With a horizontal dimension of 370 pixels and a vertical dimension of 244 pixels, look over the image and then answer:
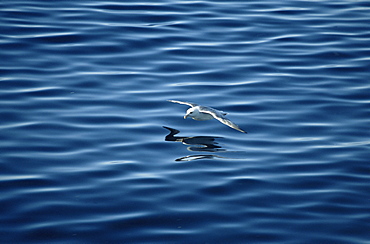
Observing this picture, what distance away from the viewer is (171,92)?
13398mm

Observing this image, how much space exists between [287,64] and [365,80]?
2.09 meters

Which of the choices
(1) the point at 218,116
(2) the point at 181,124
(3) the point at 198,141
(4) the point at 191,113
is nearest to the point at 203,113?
(4) the point at 191,113

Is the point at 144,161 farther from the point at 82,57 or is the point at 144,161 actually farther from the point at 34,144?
the point at 82,57

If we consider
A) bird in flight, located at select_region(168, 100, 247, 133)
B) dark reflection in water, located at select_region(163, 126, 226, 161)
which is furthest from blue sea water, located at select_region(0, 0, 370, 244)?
bird in flight, located at select_region(168, 100, 247, 133)

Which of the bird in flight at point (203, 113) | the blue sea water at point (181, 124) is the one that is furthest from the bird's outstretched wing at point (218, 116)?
the blue sea water at point (181, 124)

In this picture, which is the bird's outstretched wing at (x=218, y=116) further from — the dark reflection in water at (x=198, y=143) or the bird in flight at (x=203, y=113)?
the dark reflection in water at (x=198, y=143)

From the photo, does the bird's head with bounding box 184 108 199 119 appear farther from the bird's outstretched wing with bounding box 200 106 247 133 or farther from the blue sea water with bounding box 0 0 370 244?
the blue sea water with bounding box 0 0 370 244

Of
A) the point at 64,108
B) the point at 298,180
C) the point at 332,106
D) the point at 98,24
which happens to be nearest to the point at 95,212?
the point at 298,180

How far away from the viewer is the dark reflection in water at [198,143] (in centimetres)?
1059

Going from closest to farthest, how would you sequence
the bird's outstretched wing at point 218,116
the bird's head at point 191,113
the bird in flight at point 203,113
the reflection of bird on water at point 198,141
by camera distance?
the reflection of bird on water at point 198,141, the bird's outstretched wing at point 218,116, the bird in flight at point 203,113, the bird's head at point 191,113

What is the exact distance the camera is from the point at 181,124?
39.5 ft

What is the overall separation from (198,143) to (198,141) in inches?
4.5

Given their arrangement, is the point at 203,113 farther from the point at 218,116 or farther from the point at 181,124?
the point at 181,124

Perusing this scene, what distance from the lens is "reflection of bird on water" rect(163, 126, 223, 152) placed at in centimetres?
1090
